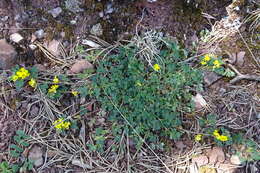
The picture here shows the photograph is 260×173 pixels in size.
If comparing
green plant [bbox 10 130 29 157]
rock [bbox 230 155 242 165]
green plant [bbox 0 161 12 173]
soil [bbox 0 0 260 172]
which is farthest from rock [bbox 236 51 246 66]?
green plant [bbox 0 161 12 173]

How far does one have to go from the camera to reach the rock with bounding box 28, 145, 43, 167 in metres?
2.37

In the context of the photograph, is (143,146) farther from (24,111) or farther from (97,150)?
(24,111)

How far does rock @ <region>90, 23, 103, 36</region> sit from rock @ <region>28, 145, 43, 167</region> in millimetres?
1167

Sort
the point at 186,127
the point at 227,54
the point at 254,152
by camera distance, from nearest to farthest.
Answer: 1. the point at 254,152
2. the point at 186,127
3. the point at 227,54

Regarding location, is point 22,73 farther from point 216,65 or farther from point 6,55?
point 216,65

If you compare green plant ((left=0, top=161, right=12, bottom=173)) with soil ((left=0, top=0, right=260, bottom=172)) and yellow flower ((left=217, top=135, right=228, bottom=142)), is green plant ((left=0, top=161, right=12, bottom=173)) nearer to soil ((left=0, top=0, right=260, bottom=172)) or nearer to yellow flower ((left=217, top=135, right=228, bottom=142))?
soil ((left=0, top=0, right=260, bottom=172))

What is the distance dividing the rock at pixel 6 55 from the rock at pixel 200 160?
6.04ft

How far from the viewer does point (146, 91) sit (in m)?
2.52

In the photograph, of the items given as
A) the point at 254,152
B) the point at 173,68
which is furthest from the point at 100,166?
the point at 254,152

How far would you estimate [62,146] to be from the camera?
2441mm

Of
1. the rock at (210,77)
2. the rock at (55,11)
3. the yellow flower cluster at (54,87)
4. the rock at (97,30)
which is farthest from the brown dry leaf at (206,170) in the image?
the rock at (55,11)

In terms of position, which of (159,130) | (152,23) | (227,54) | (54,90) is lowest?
(159,130)

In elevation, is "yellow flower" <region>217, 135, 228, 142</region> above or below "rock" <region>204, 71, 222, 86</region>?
below

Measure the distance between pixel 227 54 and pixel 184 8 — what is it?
0.61 metres
